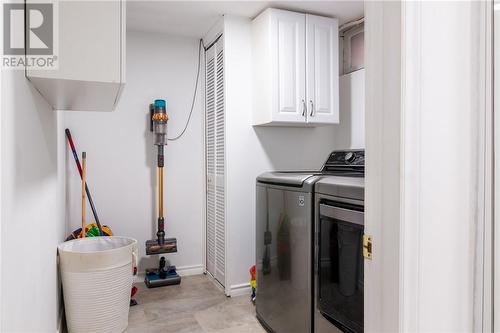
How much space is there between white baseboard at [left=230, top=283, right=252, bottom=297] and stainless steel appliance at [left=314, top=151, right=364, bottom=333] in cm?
121

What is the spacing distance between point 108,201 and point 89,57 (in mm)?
2244

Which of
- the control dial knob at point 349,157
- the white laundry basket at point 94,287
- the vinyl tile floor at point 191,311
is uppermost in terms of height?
the control dial knob at point 349,157

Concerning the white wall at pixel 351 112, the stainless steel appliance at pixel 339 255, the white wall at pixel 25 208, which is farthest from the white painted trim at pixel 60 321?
the white wall at pixel 351 112

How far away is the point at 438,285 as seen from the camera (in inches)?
28.6

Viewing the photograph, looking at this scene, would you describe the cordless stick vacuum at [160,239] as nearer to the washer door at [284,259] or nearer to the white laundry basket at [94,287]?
the white laundry basket at [94,287]

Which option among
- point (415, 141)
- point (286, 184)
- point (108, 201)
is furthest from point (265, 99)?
point (415, 141)

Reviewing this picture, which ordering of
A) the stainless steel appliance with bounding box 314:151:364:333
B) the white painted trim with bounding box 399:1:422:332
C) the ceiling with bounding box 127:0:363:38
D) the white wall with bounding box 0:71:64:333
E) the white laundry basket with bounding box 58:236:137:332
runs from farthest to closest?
the ceiling with bounding box 127:0:363:38 < the white laundry basket with bounding box 58:236:137:332 < the stainless steel appliance with bounding box 314:151:364:333 < the white wall with bounding box 0:71:64:333 < the white painted trim with bounding box 399:1:422:332

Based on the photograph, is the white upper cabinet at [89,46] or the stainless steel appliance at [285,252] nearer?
the white upper cabinet at [89,46]

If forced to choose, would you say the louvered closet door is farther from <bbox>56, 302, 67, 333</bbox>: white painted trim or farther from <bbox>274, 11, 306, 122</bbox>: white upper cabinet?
<bbox>56, 302, 67, 333</bbox>: white painted trim

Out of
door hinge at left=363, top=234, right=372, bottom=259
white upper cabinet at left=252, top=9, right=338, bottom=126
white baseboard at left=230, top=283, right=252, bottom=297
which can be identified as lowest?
Answer: white baseboard at left=230, top=283, right=252, bottom=297

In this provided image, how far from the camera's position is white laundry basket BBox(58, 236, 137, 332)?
2006 mm

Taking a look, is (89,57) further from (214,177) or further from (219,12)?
(214,177)

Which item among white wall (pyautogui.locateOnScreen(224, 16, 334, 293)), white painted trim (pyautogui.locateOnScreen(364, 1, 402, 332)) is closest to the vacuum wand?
white wall (pyautogui.locateOnScreen(224, 16, 334, 293))

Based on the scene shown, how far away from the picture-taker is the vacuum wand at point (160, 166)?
2.96m
